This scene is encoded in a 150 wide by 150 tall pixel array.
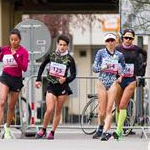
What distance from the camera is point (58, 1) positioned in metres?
25.0

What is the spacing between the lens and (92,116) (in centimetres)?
1518

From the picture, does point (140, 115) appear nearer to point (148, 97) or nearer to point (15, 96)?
point (148, 97)

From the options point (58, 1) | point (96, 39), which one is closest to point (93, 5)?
point (58, 1)

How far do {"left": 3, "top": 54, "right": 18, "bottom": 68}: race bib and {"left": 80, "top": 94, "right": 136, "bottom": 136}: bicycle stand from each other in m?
2.53

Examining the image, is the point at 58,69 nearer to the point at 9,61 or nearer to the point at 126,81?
the point at 9,61

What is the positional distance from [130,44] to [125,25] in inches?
73.9

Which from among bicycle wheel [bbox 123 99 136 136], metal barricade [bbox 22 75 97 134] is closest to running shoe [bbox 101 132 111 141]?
bicycle wheel [bbox 123 99 136 136]

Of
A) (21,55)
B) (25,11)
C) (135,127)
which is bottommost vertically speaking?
(135,127)

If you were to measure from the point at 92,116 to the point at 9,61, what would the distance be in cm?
293

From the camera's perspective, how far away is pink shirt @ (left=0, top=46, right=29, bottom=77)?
42.2 feet

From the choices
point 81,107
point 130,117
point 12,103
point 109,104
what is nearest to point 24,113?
point 12,103

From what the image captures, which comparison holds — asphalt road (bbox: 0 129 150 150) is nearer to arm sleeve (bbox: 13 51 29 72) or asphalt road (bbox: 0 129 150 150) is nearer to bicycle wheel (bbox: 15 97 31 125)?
arm sleeve (bbox: 13 51 29 72)

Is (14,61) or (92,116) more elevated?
(14,61)

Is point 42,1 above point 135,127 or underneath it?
above
